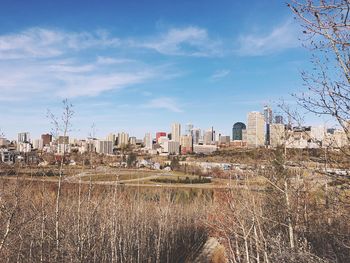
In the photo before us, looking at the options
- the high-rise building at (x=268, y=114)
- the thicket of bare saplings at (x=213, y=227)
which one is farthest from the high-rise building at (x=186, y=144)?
the high-rise building at (x=268, y=114)

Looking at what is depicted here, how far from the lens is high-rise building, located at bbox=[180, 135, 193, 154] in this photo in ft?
487

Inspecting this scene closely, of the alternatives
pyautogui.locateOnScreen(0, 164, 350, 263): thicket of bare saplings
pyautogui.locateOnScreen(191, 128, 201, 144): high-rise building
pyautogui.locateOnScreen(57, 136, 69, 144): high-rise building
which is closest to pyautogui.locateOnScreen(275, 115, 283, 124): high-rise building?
pyautogui.locateOnScreen(0, 164, 350, 263): thicket of bare saplings

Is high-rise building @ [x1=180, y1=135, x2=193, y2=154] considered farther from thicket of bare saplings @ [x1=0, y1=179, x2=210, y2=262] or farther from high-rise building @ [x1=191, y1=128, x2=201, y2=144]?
thicket of bare saplings @ [x1=0, y1=179, x2=210, y2=262]

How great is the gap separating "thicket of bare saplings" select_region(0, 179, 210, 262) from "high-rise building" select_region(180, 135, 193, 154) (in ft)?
400

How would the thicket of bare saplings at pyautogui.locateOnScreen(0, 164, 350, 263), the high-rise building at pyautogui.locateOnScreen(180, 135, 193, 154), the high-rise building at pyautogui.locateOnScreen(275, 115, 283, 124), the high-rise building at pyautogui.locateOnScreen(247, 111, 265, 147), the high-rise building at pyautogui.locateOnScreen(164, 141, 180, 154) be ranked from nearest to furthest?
the thicket of bare saplings at pyautogui.locateOnScreen(0, 164, 350, 263) → the high-rise building at pyautogui.locateOnScreen(275, 115, 283, 124) → the high-rise building at pyautogui.locateOnScreen(247, 111, 265, 147) → the high-rise building at pyautogui.locateOnScreen(164, 141, 180, 154) → the high-rise building at pyautogui.locateOnScreen(180, 135, 193, 154)

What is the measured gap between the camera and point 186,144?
6063 inches

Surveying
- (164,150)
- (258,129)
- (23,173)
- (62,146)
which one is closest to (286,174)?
(258,129)

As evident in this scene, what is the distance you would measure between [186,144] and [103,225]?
477 ft

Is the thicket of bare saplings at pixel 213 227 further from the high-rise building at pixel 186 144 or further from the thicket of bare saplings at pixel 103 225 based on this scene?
the high-rise building at pixel 186 144

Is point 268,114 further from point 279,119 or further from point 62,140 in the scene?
point 62,140

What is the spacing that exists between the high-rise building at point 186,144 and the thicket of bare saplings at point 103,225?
12206cm

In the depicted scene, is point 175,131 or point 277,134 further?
point 175,131

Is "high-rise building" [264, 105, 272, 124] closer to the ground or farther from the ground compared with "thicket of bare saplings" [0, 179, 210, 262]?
farther from the ground

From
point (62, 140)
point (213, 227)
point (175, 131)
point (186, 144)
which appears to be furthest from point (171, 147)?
point (62, 140)
